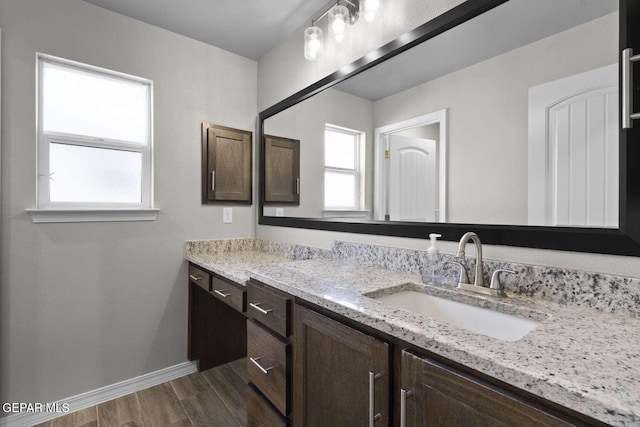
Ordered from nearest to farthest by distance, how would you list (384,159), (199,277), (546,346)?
(546,346) < (384,159) < (199,277)

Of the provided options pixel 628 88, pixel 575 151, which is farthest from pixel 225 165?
pixel 628 88

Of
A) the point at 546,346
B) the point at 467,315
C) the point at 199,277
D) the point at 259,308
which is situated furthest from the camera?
the point at 199,277

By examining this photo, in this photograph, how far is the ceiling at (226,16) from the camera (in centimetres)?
189

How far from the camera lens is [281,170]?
2.30 m

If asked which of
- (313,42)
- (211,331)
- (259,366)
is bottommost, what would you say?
(211,331)

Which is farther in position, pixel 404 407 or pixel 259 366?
pixel 259 366

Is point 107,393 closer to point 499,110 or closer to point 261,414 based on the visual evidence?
point 261,414

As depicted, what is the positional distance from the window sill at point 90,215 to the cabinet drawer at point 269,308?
1.09 metres

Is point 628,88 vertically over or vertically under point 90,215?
over

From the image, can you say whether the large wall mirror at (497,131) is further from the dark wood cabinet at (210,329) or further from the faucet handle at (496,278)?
the dark wood cabinet at (210,329)

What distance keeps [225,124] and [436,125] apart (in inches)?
67.1

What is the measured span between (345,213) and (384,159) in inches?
16.1

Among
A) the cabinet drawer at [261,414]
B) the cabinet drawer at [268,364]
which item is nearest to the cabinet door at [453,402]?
the cabinet drawer at [268,364]

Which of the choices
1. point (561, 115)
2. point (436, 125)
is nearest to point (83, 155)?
point (436, 125)
